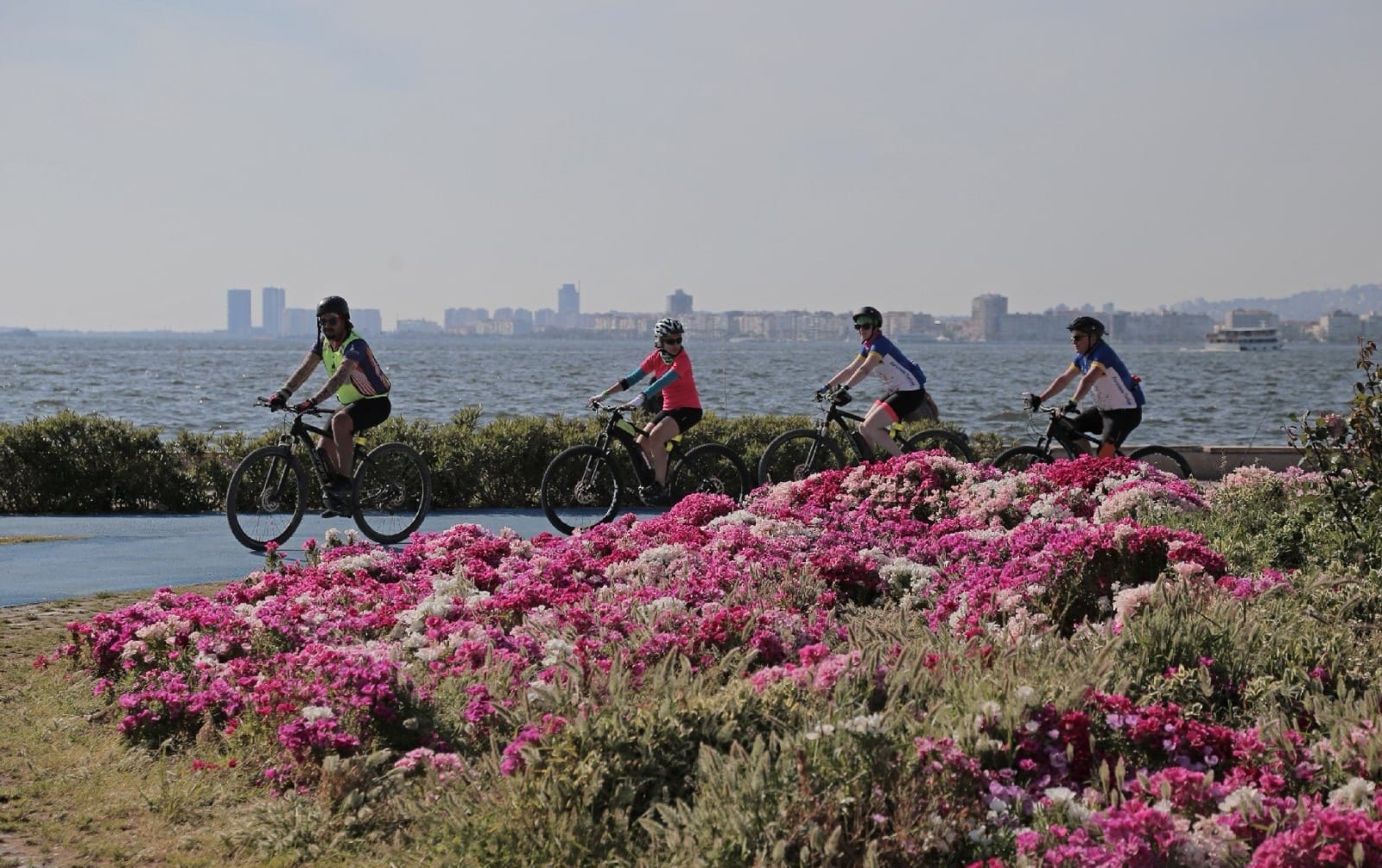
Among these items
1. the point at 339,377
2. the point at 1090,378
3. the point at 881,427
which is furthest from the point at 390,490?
the point at 1090,378

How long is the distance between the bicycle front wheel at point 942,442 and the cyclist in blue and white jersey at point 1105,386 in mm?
1561

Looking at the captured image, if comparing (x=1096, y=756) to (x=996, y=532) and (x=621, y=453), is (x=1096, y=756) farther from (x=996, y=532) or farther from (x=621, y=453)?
(x=621, y=453)

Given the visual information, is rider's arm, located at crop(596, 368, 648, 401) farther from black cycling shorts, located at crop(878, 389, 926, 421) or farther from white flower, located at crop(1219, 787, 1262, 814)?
white flower, located at crop(1219, 787, 1262, 814)

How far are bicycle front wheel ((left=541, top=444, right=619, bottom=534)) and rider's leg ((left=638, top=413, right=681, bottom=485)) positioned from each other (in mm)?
364

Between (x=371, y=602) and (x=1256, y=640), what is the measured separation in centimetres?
459

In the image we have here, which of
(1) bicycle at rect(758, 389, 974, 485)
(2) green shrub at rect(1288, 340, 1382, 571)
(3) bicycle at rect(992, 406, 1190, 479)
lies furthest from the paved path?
(2) green shrub at rect(1288, 340, 1382, 571)

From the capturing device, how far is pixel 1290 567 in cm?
758

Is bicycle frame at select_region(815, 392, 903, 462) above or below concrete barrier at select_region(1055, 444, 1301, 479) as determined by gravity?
above

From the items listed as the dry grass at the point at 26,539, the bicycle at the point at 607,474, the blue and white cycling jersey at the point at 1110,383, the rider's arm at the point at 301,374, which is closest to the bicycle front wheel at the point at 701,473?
the bicycle at the point at 607,474

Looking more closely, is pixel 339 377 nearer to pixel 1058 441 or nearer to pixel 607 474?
pixel 607 474

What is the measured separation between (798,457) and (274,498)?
534 centimetres

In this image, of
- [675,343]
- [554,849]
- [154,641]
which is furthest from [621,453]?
[554,849]

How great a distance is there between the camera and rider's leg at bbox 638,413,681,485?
40.0 feet

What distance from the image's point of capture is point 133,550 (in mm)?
11195
